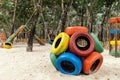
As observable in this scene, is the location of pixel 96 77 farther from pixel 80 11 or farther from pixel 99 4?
pixel 80 11

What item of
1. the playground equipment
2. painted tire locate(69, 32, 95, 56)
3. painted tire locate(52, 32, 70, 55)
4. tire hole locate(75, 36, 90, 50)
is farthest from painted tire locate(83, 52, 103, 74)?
painted tire locate(52, 32, 70, 55)

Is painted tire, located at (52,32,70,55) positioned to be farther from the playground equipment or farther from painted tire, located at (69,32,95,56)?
painted tire, located at (69,32,95,56)

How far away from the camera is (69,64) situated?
803 centimetres

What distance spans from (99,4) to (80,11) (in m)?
5.22

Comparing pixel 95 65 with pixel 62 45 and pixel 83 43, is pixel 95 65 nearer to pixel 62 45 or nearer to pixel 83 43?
pixel 83 43

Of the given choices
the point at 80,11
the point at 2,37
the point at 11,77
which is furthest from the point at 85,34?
the point at 80,11

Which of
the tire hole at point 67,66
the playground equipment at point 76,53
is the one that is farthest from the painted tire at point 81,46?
the tire hole at point 67,66

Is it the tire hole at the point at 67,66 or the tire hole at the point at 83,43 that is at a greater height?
the tire hole at the point at 83,43

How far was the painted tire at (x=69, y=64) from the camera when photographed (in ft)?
25.5

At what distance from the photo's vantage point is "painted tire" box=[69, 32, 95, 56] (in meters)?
7.88

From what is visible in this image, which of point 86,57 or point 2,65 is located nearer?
point 86,57

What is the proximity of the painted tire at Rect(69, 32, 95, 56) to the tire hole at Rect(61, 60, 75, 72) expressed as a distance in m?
0.40

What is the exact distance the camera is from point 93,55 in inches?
316

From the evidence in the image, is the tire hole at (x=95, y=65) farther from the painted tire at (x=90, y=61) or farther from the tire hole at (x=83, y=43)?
the tire hole at (x=83, y=43)
